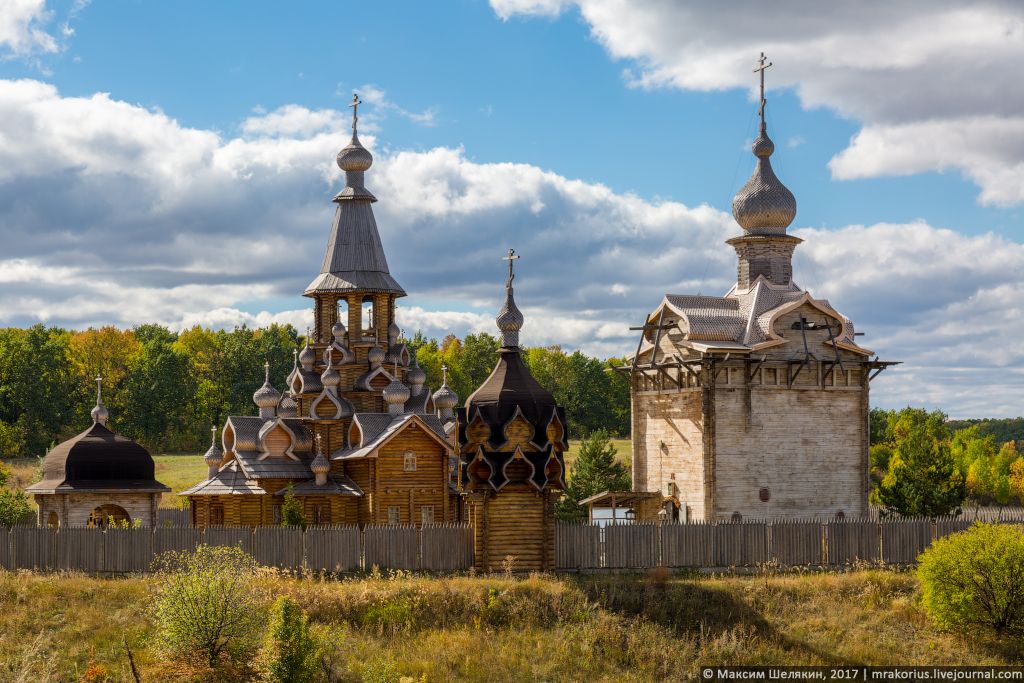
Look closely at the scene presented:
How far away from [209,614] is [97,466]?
1720cm

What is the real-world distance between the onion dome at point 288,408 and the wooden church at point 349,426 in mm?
34

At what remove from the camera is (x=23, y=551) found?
102 feet

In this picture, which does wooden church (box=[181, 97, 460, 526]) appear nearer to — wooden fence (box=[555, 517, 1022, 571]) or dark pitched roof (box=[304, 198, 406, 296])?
dark pitched roof (box=[304, 198, 406, 296])

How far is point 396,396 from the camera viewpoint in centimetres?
3959

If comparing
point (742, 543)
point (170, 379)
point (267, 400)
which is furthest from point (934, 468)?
point (170, 379)

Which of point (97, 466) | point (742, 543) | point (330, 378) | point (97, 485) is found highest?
point (330, 378)

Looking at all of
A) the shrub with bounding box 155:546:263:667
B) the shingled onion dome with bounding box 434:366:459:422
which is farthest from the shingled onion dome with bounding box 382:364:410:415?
the shrub with bounding box 155:546:263:667

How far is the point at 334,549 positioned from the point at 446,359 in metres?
60.2

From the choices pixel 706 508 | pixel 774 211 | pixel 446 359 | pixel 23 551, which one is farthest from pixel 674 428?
pixel 446 359

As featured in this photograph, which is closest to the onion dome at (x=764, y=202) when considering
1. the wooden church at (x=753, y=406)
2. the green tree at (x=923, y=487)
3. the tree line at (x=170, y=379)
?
the wooden church at (x=753, y=406)

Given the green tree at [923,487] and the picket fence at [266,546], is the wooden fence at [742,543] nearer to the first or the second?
the picket fence at [266,546]

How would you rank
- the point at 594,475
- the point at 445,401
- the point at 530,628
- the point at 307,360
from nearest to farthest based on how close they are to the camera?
the point at 530,628 < the point at 307,360 < the point at 445,401 < the point at 594,475

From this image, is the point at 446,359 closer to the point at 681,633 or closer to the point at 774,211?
the point at 774,211

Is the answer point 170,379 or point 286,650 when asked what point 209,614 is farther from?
point 170,379
